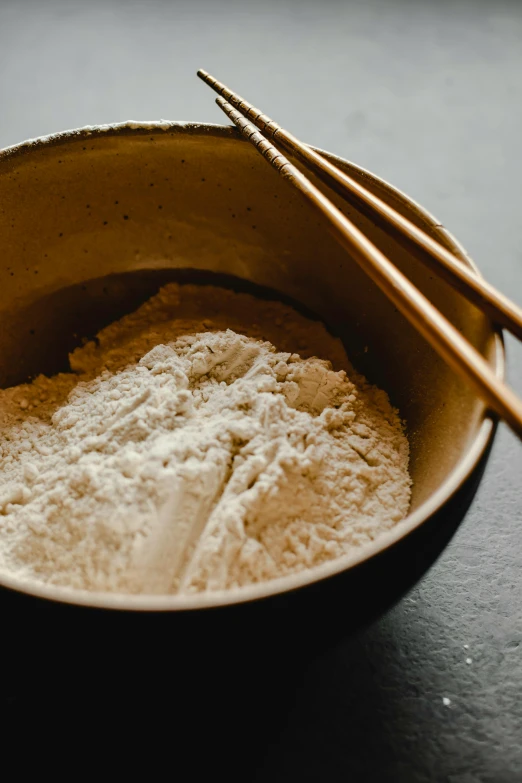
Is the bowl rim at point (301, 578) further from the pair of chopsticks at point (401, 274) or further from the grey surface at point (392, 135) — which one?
the grey surface at point (392, 135)

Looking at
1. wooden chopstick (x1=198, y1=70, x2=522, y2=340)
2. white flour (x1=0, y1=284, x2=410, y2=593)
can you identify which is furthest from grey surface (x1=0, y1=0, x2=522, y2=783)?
A: wooden chopstick (x1=198, y1=70, x2=522, y2=340)

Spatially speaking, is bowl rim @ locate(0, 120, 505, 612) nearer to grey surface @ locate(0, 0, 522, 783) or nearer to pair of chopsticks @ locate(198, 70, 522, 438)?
pair of chopsticks @ locate(198, 70, 522, 438)

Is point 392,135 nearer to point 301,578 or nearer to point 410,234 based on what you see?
point 410,234

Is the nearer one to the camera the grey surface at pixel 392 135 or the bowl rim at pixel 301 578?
the bowl rim at pixel 301 578

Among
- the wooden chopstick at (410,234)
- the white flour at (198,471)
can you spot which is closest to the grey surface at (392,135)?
the white flour at (198,471)

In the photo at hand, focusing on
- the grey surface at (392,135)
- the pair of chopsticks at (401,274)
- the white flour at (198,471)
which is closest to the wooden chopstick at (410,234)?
the pair of chopsticks at (401,274)

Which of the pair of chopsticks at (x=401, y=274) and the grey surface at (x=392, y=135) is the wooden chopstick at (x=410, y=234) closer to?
the pair of chopsticks at (x=401, y=274)

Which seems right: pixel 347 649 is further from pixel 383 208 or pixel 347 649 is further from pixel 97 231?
pixel 97 231

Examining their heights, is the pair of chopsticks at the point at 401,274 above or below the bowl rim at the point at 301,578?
above

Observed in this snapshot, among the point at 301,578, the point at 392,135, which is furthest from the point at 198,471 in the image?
the point at 392,135
